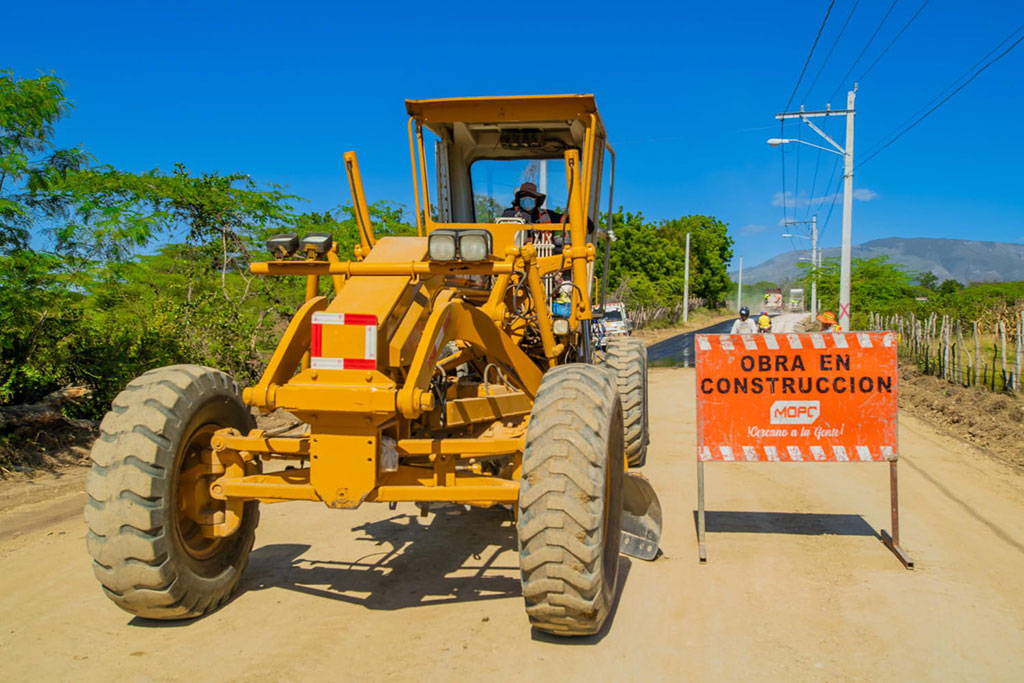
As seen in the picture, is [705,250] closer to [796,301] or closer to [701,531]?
[796,301]

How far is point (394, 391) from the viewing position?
4113 mm

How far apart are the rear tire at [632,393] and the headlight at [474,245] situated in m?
3.89

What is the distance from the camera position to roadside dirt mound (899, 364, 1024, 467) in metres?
10.3

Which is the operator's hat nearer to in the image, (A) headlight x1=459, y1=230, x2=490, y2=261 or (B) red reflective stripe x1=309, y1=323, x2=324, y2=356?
(A) headlight x1=459, y1=230, x2=490, y2=261

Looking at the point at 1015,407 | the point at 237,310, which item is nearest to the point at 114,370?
the point at 237,310

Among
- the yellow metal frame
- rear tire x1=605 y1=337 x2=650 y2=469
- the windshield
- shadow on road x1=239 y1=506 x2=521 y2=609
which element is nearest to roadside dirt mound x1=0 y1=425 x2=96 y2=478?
shadow on road x1=239 y1=506 x2=521 y2=609

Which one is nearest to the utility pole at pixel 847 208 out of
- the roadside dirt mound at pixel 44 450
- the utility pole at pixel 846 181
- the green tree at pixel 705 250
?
the utility pole at pixel 846 181

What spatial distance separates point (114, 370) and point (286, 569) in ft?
20.0

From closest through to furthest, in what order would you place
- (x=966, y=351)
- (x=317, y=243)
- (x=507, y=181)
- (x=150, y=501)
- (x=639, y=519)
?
(x=150, y=501) → (x=317, y=243) → (x=639, y=519) → (x=507, y=181) → (x=966, y=351)

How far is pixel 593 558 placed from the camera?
393 centimetres

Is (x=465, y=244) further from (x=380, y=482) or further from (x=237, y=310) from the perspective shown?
(x=237, y=310)

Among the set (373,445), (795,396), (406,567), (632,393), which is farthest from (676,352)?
(373,445)

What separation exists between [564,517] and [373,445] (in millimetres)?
1071

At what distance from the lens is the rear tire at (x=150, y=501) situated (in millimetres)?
4203
